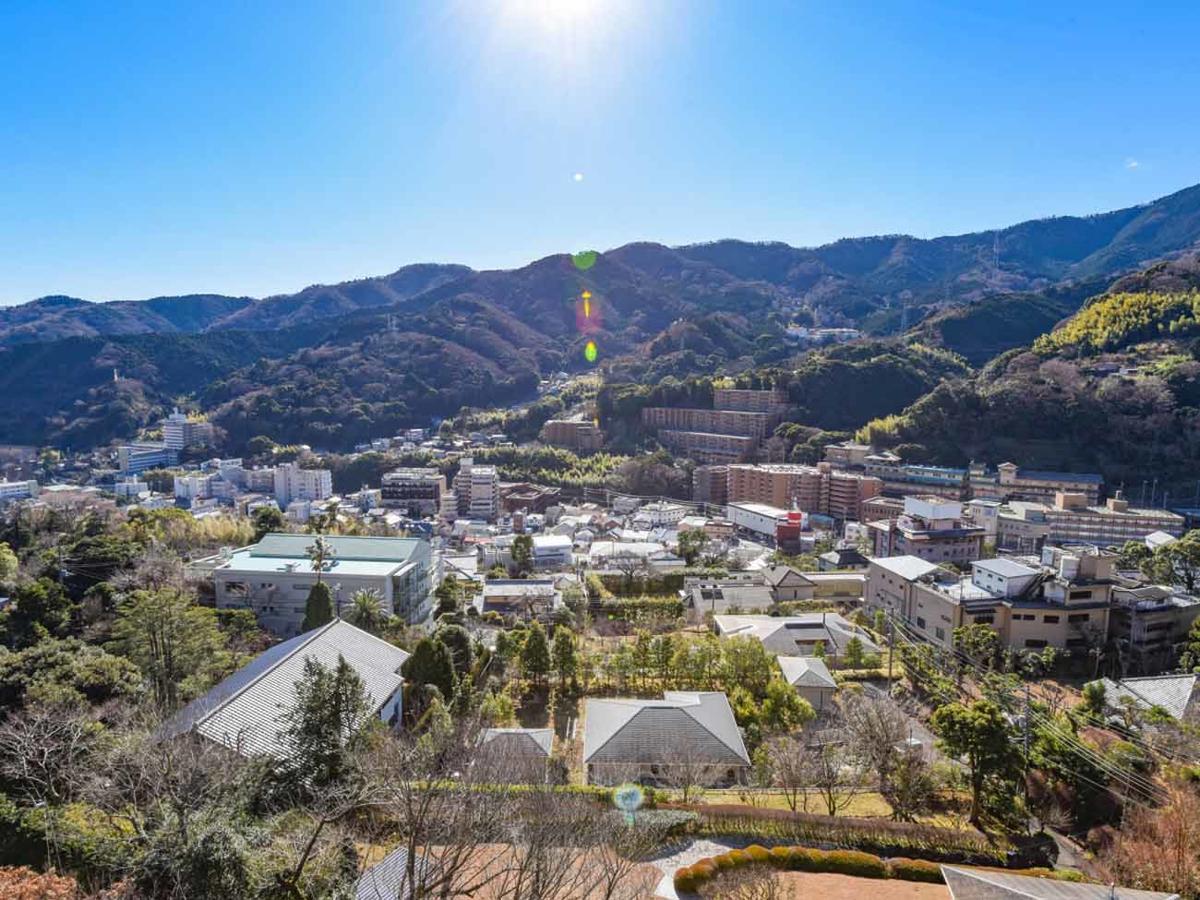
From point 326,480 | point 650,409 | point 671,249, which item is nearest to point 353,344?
point 326,480

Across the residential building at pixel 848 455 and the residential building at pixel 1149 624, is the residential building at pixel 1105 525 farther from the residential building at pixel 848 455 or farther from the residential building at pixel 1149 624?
the residential building at pixel 1149 624

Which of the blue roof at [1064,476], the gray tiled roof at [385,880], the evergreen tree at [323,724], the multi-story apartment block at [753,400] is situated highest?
the multi-story apartment block at [753,400]

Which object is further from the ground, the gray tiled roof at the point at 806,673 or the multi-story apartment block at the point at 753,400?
the multi-story apartment block at the point at 753,400

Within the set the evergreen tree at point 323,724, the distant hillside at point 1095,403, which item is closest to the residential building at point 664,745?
the evergreen tree at point 323,724

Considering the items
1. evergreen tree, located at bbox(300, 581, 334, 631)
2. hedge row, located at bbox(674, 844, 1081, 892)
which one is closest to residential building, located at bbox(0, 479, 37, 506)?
evergreen tree, located at bbox(300, 581, 334, 631)

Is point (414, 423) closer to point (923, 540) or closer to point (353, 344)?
point (353, 344)

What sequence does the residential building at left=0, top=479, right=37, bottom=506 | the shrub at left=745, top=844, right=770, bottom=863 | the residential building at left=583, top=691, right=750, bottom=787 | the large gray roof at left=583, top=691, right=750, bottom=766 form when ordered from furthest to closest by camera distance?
the residential building at left=0, top=479, right=37, bottom=506, the large gray roof at left=583, top=691, right=750, bottom=766, the residential building at left=583, top=691, right=750, bottom=787, the shrub at left=745, top=844, right=770, bottom=863

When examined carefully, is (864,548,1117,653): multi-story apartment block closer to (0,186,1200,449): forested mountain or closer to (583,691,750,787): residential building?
(583,691,750,787): residential building
